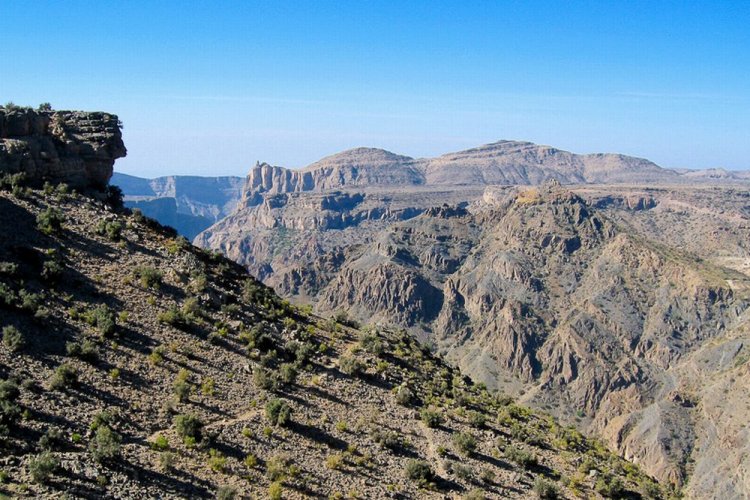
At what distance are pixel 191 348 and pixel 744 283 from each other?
163 m

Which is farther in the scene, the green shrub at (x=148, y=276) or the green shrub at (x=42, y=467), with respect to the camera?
the green shrub at (x=148, y=276)

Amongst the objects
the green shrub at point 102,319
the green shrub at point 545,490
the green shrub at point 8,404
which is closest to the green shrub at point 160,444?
the green shrub at point 8,404

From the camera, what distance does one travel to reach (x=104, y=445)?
21.6m

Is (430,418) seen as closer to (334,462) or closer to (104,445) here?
(334,462)

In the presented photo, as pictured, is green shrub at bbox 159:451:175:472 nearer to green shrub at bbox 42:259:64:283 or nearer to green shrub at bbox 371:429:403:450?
green shrub at bbox 371:429:403:450

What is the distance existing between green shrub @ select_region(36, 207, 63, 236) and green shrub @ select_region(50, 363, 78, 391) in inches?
543

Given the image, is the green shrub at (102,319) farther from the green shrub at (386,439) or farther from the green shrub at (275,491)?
the green shrub at (386,439)

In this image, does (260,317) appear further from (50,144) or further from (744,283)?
(744,283)

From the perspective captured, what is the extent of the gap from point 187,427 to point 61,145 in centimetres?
3005

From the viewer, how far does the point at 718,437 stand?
309 ft

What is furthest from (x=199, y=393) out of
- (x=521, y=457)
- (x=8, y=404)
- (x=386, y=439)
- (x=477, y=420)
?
(x=521, y=457)

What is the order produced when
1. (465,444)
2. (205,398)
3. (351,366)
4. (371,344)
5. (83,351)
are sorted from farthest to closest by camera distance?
(371,344) < (351,366) < (465,444) < (205,398) < (83,351)

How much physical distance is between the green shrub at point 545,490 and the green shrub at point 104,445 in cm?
1781

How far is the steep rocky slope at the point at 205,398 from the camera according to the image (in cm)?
2256
